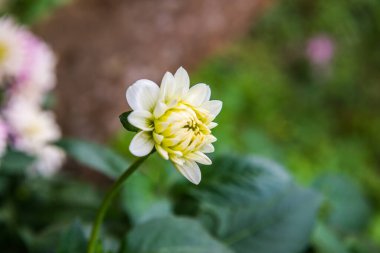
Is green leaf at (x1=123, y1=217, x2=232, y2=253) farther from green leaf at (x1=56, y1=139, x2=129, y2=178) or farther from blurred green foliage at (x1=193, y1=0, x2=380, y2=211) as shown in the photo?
blurred green foliage at (x1=193, y1=0, x2=380, y2=211)

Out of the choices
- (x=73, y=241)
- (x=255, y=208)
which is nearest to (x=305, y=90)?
(x=255, y=208)

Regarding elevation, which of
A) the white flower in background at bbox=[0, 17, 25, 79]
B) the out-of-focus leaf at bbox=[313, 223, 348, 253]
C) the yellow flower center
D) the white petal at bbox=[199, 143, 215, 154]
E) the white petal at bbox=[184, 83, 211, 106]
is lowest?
the yellow flower center

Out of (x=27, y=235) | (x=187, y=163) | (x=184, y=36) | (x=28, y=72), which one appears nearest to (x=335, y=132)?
(x=184, y=36)

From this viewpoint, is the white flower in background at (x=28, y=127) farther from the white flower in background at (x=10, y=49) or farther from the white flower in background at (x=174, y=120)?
the white flower in background at (x=174, y=120)

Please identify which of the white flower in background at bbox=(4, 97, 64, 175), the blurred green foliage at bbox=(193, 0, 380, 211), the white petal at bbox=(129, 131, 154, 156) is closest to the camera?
the white petal at bbox=(129, 131, 154, 156)

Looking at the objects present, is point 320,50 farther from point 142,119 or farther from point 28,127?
point 142,119

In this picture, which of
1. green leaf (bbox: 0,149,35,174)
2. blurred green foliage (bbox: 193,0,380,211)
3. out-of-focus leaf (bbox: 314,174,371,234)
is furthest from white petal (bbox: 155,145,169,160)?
Answer: blurred green foliage (bbox: 193,0,380,211)

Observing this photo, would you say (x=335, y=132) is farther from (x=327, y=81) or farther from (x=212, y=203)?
(x=212, y=203)
